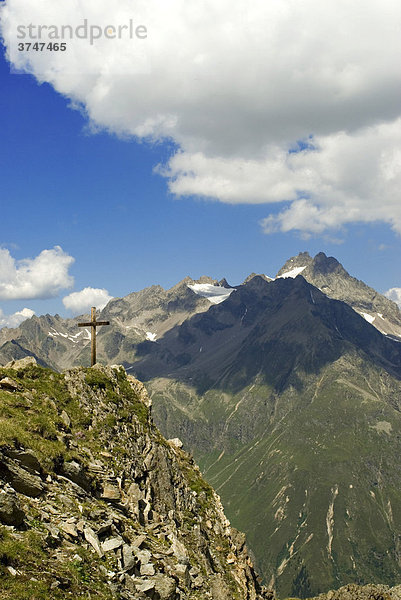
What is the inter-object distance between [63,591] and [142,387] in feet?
100

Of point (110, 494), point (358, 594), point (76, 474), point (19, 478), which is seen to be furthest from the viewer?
point (358, 594)

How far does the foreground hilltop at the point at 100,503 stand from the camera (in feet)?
48.6

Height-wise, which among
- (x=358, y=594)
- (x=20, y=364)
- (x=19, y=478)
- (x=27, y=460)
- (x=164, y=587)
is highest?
(x=20, y=364)

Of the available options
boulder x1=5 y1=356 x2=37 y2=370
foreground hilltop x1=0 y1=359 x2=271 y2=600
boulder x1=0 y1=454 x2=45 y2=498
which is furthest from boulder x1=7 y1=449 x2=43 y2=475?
boulder x1=5 y1=356 x2=37 y2=370

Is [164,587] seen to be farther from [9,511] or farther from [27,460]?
[27,460]

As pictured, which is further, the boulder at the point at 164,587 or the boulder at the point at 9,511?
the boulder at the point at 164,587

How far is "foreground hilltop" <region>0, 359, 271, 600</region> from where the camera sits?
48.6 feet

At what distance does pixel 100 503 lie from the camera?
22.4 m

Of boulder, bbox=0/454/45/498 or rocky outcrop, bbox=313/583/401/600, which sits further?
rocky outcrop, bbox=313/583/401/600

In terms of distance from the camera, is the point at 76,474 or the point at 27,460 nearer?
the point at 27,460

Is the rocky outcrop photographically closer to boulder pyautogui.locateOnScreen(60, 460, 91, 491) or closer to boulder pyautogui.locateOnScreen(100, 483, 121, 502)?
boulder pyautogui.locateOnScreen(100, 483, 121, 502)

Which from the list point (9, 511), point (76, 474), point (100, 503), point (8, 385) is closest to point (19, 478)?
point (9, 511)

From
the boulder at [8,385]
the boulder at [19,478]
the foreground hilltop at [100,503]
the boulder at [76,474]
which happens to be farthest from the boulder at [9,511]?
the boulder at [8,385]

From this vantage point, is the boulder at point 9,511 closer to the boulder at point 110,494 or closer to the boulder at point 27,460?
the boulder at point 27,460
